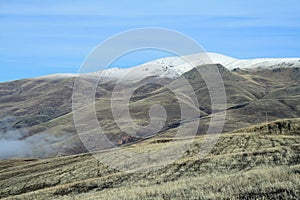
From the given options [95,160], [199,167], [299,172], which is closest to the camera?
[299,172]

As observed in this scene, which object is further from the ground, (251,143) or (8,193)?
(251,143)

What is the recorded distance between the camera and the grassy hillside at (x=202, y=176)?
28.0m

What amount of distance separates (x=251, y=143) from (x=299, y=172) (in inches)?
840

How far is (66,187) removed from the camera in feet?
144

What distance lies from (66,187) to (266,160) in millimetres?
19776

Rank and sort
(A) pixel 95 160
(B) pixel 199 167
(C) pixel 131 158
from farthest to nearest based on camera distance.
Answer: (A) pixel 95 160 → (C) pixel 131 158 → (B) pixel 199 167

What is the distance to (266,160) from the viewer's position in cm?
3831

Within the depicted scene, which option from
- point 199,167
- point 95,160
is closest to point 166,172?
point 199,167

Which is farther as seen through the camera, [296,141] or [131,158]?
[131,158]

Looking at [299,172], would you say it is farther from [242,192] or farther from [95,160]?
[95,160]

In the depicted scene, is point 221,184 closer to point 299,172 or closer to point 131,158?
point 299,172

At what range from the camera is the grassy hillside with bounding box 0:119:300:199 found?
92.0ft

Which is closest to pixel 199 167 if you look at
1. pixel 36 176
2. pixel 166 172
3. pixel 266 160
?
pixel 166 172

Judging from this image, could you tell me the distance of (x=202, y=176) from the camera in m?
37.1
